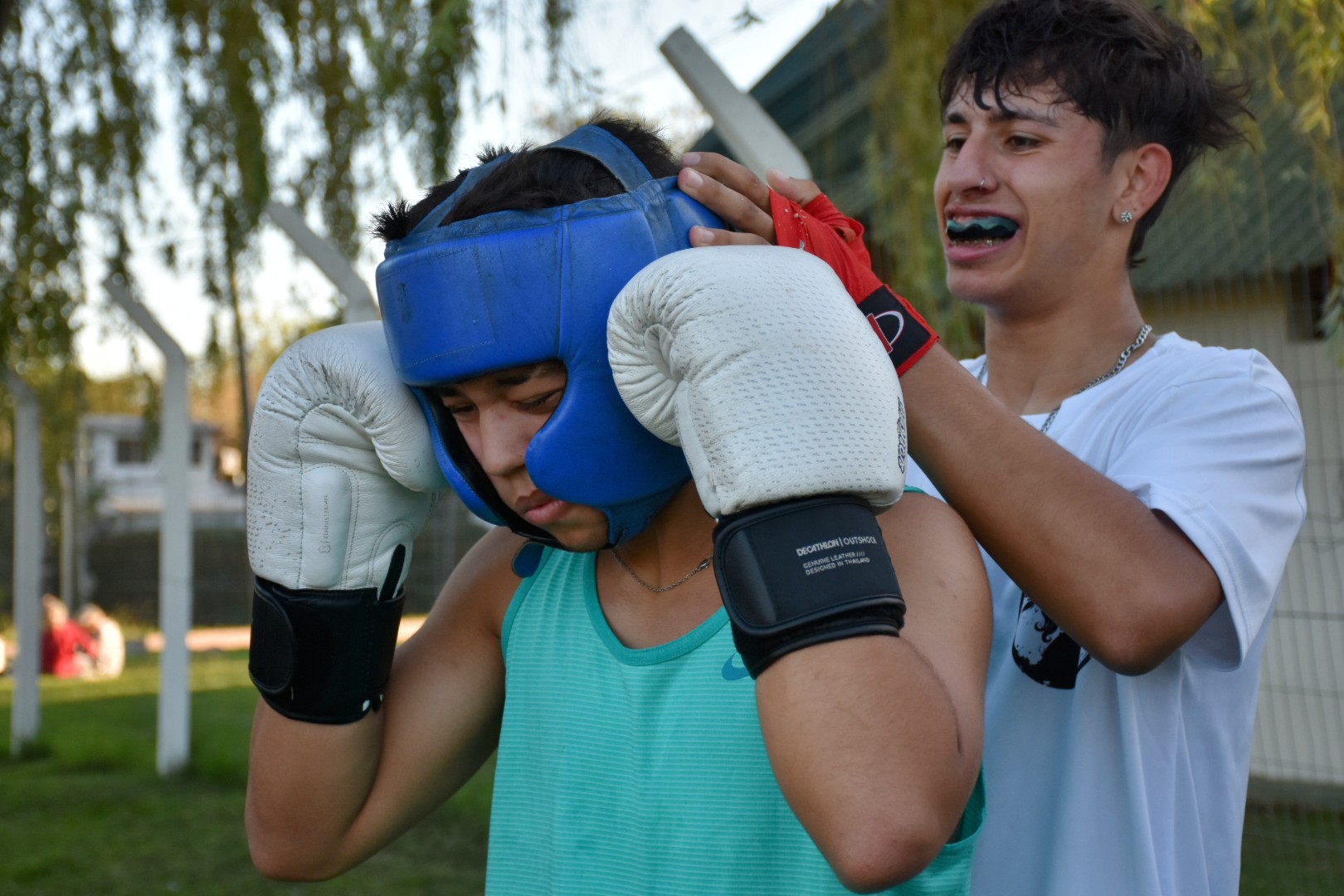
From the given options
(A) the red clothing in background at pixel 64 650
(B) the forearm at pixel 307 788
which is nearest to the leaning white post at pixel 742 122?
(B) the forearm at pixel 307 788

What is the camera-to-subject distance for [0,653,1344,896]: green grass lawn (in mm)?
4812

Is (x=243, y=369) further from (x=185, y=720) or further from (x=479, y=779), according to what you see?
(x=479, y=779)

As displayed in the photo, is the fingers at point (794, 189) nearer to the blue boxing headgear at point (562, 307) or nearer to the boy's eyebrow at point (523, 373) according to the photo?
the blue boxing headgear at point (562, 307)

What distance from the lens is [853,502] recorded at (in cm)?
124

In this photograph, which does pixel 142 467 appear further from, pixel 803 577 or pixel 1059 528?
pixel 803 577

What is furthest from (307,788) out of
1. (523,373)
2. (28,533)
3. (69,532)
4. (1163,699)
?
(69,532)

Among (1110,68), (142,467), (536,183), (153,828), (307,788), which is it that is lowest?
(142,467)

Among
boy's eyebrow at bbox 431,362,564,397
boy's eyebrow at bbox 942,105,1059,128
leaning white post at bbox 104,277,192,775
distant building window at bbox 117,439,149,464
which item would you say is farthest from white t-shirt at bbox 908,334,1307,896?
distant building window at bbox 117,439,149,464

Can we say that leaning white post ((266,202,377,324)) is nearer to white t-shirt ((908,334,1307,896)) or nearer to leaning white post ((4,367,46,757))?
leaning white post ((4,367,46,757))

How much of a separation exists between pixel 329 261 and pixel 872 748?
153 inches

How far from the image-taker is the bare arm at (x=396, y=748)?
1676mm

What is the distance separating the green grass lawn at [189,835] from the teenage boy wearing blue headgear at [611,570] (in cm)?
327

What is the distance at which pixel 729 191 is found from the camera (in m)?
1.47

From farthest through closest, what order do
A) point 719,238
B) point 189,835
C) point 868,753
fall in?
point 189,835 < point 719,238 < point 868,753
